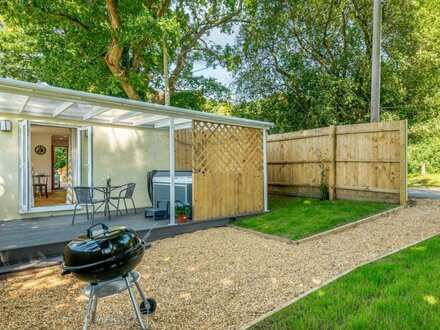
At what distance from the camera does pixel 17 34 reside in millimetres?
10492

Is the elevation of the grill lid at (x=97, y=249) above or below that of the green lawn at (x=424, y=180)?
above

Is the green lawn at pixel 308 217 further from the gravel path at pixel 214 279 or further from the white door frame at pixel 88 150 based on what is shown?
the white door frame at pixel 88 150

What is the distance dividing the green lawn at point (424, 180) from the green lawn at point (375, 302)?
1019 cm

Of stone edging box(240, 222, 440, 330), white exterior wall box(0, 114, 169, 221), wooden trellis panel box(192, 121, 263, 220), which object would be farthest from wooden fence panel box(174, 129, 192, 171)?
stone edging box(240, 222, 440, 330)

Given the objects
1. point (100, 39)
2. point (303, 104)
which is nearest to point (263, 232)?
point (303, 104)

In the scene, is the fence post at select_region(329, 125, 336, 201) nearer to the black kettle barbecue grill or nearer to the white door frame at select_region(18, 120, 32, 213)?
the black kettle barbecue grill

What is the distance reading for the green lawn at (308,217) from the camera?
5.45 m

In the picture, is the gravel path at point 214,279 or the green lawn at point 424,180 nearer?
the gravel path at point 214,279

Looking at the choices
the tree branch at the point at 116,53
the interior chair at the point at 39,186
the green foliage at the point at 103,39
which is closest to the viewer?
the green foliage at the point at 103,39

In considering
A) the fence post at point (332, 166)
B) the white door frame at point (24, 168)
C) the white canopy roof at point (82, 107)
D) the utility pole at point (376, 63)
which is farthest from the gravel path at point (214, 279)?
the utility pole at point (376, 63)

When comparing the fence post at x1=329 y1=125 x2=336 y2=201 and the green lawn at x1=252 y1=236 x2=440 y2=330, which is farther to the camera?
the fence post at x1=329 y1=125 x2=336 y2=201

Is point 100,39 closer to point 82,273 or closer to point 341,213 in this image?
point 341,213

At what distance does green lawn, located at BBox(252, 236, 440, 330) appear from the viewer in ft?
7.46

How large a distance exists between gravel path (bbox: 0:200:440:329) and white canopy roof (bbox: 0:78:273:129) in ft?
8.04
